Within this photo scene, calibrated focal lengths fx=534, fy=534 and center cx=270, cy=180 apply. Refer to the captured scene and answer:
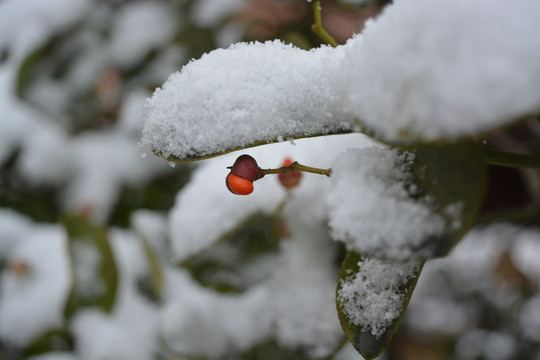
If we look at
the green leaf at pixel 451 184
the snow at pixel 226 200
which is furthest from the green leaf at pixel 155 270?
the green leaf at pixel 451 184

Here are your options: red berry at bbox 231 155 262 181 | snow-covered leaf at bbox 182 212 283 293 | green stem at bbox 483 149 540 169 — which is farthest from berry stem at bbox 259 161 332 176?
snow-covered leaf at bbox 182 212 283 293

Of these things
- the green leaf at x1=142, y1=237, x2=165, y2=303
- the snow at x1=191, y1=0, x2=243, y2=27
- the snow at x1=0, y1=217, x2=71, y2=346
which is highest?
the snow at x1=191, y1=0, x2=243, y2=27

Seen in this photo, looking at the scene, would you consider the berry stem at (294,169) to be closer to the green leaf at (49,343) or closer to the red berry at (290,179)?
the red berry at (290,179)

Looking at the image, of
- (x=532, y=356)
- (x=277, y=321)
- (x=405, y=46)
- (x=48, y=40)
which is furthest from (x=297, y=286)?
(x=48, y=40)

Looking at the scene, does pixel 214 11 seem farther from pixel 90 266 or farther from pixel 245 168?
pixel 245 168

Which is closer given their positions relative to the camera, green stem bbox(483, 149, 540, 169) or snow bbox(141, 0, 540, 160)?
snow bbox(141, 0, 540, 160)

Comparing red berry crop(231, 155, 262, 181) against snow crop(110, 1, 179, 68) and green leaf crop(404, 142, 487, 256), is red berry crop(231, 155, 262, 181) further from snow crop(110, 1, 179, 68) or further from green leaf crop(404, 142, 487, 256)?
snow crop(110, 1, 179, 68)
